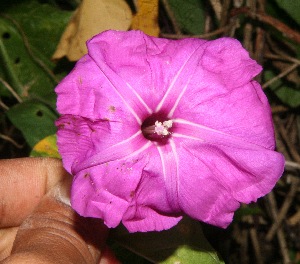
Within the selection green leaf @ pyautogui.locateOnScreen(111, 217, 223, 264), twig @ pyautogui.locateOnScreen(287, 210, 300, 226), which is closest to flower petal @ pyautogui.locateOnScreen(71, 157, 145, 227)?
green leaf @ pyautogui.locateOnScreen(111, 217, 223, 264)

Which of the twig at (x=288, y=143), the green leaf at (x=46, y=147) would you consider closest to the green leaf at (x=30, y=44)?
the green leaf at (x=46, y=147)

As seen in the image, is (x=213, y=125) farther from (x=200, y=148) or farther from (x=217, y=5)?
(x=217, y=5)

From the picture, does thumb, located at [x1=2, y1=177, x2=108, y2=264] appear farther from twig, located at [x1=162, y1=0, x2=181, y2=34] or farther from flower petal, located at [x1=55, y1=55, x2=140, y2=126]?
twig, located at [x1=162, y1=0, x2=181, y2=34]

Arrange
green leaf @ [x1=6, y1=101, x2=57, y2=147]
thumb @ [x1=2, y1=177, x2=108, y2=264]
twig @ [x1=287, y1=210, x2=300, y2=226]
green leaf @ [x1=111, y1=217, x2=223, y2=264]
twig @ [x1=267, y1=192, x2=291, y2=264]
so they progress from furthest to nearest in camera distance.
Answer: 1. twig @ [x1=287, y1=210, x2=300, y2=226]
2. twig @ [x1=267, y1=192, x2=291, y2=264]
3. green leaf @ [x1=6, y1=101, x2=57, y2=147]
4. green leaf @ [x1=111, y1=217, x2=223, y2=264]
5. thumb @ [x1=2, y1=177, x2=108, y2=264]

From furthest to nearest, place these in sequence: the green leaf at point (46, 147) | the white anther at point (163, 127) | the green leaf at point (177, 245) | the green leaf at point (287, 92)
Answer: the green leaf at point (287, 92), the green leaf at point (46, 147), the green leaf at point (177, 245), the white anther at point (163, 127)

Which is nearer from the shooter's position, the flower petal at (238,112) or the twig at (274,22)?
the flower petal at (238,112)

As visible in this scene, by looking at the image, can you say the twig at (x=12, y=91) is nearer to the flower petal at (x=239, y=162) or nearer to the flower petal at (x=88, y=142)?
the flower petal at (x=88, y=142)
